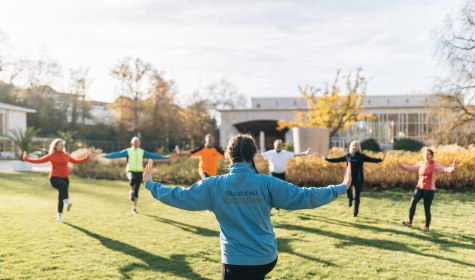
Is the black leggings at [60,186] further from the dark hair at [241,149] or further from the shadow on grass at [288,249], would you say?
the dark hair at [241,149]

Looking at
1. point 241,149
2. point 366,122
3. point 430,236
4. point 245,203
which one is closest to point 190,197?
point 245,203

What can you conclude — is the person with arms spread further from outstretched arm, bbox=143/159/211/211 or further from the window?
the window

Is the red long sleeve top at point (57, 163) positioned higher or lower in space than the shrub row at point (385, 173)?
higher

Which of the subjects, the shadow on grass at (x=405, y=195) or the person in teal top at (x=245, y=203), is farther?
the shadow on grass at (x=405, y=195)

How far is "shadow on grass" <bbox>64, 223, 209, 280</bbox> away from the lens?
5.91 meters

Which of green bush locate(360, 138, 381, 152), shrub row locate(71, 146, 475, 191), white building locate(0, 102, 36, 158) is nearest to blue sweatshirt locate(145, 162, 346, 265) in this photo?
shrub row locate(71, 146, 475, 191)

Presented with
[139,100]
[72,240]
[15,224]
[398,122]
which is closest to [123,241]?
[72,240]

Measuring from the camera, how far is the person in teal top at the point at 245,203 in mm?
3197

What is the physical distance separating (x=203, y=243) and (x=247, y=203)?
15.9ft

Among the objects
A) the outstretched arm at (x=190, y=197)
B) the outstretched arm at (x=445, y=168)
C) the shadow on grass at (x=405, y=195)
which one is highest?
the outstretched arm at (x=190, y=197)

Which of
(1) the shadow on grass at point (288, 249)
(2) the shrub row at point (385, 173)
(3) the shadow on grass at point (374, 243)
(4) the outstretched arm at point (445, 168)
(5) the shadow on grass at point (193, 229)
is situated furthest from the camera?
(2) the shrub row at point (385, 173)

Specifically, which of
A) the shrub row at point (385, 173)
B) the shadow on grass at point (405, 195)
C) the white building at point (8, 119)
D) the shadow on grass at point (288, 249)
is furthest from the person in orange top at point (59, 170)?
the white building at point (8, 119)

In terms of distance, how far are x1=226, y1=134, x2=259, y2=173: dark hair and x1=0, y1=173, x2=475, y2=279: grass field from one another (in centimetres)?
302

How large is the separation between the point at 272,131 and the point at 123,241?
171 feet
